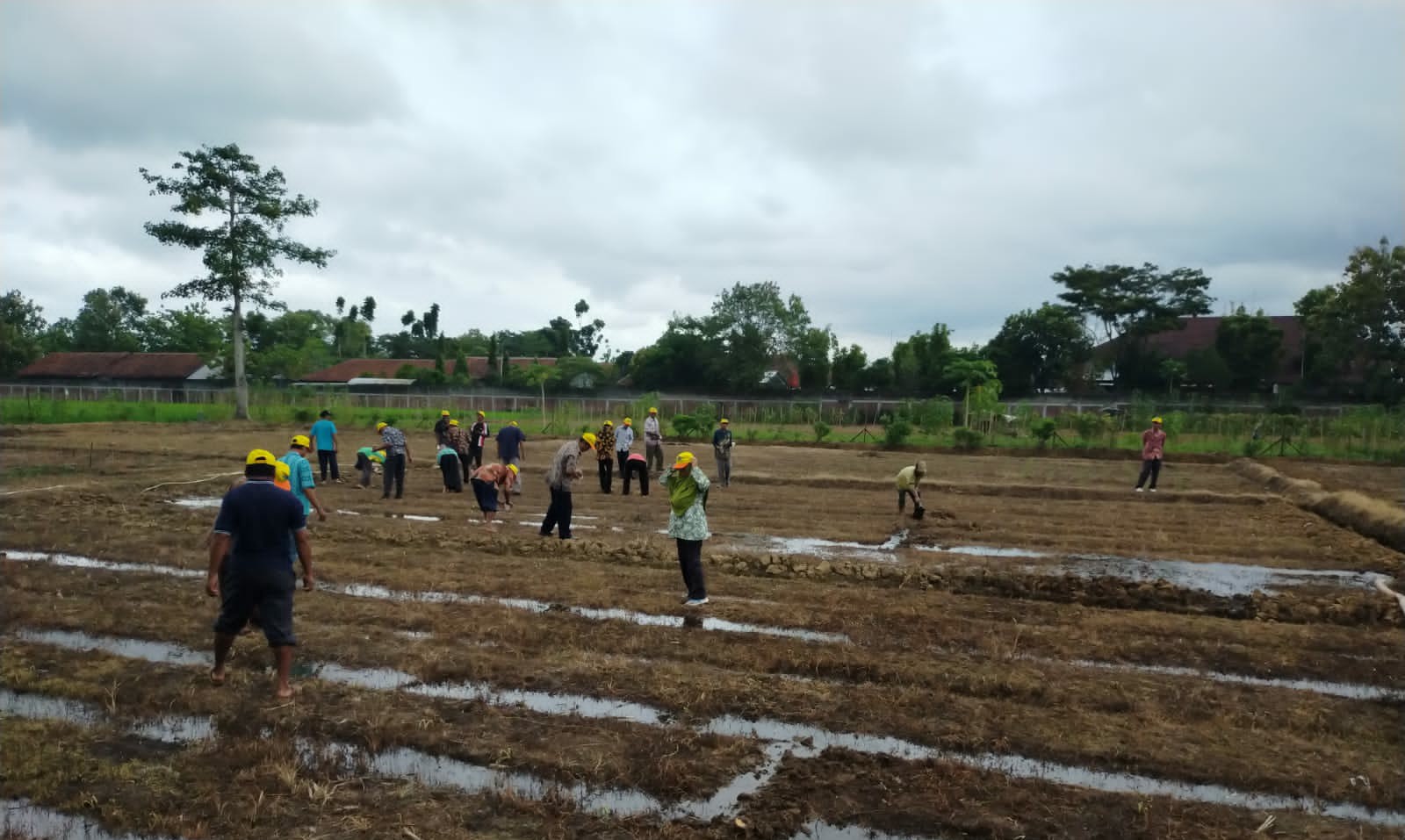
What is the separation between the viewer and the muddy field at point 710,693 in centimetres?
463

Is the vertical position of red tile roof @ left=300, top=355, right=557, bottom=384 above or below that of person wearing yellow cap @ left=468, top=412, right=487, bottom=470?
above

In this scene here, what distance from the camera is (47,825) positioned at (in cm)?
439

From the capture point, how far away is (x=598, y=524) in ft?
46.0

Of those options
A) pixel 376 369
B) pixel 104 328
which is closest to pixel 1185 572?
pixel 376 369

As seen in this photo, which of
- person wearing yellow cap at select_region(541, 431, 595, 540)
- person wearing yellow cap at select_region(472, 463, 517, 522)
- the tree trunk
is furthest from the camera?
the tree trunk

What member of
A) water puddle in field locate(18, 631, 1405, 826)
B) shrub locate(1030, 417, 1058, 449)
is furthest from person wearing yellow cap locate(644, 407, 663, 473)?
shrub locate(1030, 417, 1058, 449)

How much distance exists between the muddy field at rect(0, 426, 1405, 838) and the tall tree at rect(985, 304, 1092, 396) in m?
42.0

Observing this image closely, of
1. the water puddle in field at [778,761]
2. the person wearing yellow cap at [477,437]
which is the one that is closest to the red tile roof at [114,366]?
the person wearing yellow cap at [477,437]

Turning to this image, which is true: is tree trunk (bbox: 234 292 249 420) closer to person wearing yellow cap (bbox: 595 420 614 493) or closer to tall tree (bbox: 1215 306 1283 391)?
person wearing yellow cap (bbox: 595 420 614 493)

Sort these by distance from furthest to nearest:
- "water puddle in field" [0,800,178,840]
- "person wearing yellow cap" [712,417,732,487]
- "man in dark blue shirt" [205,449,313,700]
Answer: "person wearing yellow cap" [712,417,732,487], "man in dark blue shirt" [205,449,313,700], "water puddle in field" [0,800,178,840]

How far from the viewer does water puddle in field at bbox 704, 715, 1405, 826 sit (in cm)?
479

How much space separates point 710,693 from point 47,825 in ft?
12.8

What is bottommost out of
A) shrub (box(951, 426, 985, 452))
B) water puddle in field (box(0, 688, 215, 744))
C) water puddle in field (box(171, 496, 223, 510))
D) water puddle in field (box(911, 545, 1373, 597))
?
water puddle in field (box(911, 545, 1373, 597))

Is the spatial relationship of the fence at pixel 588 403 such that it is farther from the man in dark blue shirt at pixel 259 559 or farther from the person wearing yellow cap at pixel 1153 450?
the man in dark blue shirt at pixel 259 559
